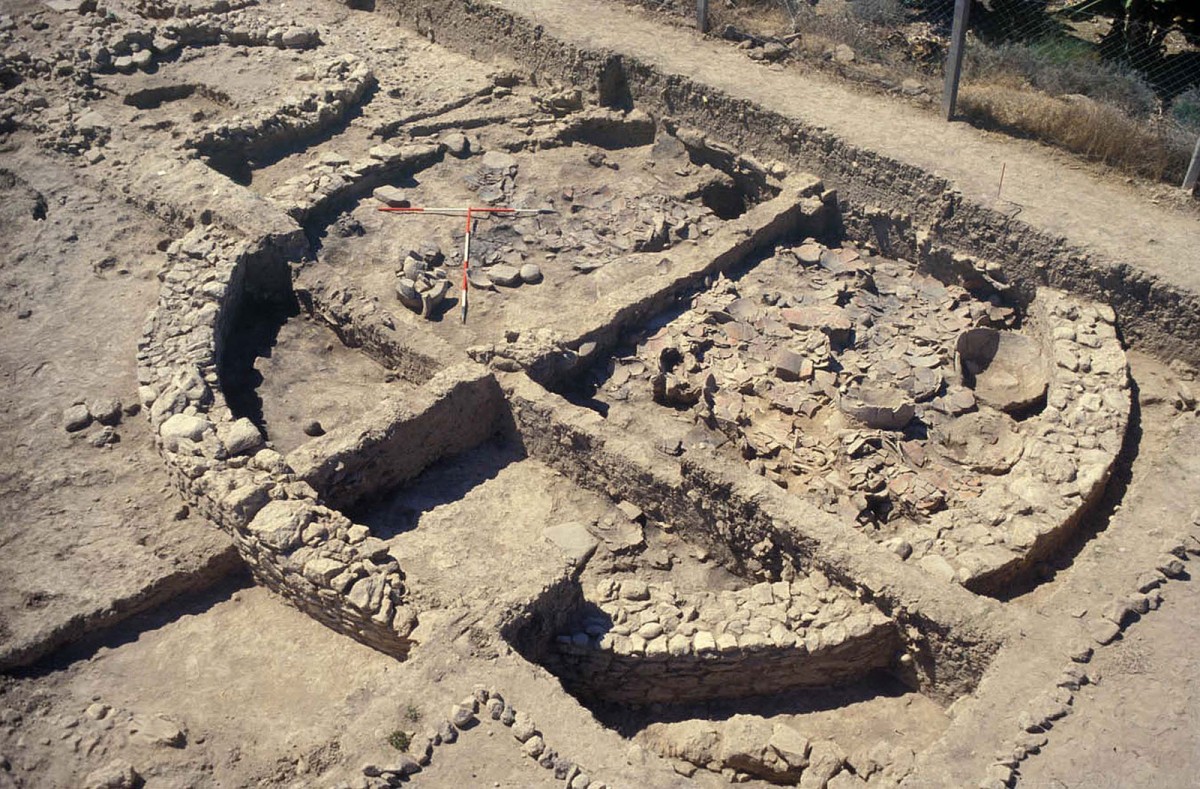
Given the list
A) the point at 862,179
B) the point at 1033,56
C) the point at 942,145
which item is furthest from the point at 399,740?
the point at 1033,56

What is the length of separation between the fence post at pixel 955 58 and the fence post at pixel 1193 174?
2.00 meters

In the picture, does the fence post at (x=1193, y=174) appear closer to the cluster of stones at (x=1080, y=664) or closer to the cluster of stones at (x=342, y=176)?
the cluster of stones at (x=1080, y=664)

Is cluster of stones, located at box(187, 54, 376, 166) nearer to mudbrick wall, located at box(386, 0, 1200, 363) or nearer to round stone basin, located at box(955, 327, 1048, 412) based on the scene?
mudbrick wall, located at box(386, 0, 1200, 363)

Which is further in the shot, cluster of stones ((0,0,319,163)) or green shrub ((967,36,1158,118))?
cluster of stones ((0,0,319,163))

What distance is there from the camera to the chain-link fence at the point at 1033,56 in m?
8.82

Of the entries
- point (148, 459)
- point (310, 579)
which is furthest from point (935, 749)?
point (148, 459)

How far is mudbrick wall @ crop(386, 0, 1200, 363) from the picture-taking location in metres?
7.63

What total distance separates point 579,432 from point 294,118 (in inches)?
204

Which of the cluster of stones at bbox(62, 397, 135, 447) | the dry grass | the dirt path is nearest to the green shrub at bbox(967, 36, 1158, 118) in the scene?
the dry grass

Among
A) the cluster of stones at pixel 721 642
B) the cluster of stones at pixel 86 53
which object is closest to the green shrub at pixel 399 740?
the cluster of stones at pixel 721 642

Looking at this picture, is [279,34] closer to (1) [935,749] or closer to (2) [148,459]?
(2) [148,459]

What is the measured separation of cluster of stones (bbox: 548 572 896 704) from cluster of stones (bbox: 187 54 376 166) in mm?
6125

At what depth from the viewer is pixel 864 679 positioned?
6152 mm

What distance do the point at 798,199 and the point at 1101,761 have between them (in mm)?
5488
